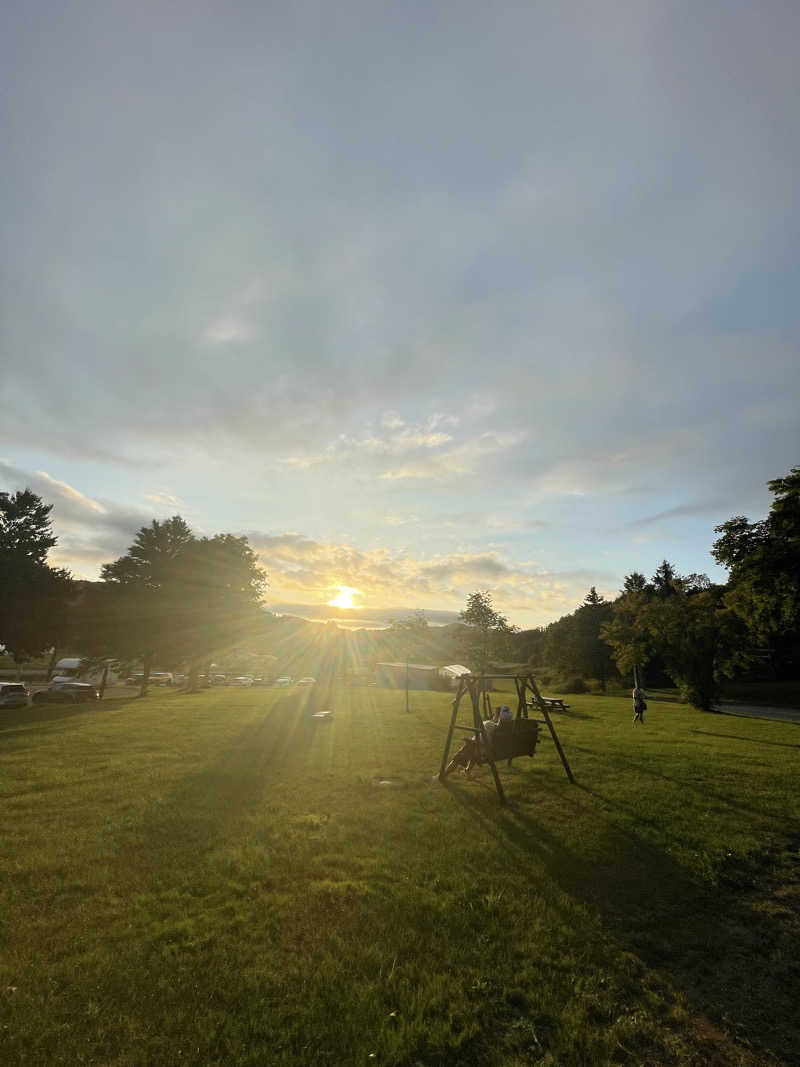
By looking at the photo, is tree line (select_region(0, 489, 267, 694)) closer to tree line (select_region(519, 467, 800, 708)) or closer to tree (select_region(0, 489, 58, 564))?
tree (select_region(0, 489, 58, 564))

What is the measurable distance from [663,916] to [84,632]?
39.6 m

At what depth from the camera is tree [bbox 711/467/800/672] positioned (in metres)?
20.8

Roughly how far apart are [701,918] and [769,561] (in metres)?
19.2

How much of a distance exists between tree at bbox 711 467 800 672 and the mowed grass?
10.5 metres

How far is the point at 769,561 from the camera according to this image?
21.0 metres

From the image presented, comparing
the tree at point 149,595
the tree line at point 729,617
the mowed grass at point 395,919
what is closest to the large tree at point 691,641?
the tree line at point 729,617

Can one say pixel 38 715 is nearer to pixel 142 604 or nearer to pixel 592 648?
pixel 142 604

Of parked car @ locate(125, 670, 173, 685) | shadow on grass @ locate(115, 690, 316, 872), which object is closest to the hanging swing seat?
shadow on grass @ locate(115, 690, 316, 872)

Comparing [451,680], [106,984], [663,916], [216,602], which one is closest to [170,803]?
[106,984]

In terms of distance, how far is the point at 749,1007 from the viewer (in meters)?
4.68

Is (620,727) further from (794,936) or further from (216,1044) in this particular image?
(216,1044)

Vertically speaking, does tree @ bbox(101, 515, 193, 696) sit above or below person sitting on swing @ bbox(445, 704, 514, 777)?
above

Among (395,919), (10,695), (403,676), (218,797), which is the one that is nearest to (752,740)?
(395,919)

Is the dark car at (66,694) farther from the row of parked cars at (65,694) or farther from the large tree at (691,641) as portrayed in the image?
the large tree at (691,641)
